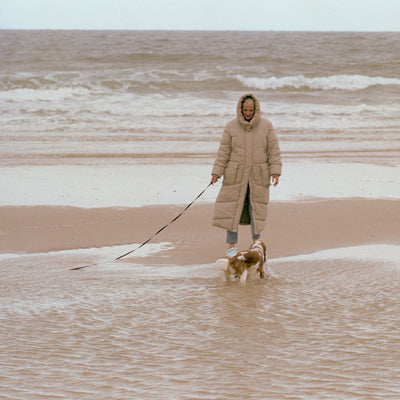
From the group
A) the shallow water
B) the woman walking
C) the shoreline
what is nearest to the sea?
the shallow water

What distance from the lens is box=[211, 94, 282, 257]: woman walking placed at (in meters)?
5.29

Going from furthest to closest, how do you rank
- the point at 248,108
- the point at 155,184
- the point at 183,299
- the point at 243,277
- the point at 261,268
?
the point at 155,184 < the point at 248,108 < the point at 261,268 < the point at 243,277 < the point at 183,299

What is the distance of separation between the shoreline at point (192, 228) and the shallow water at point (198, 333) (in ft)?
2.63

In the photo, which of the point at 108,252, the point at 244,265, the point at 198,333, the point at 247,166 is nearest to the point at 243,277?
the point at 244,265

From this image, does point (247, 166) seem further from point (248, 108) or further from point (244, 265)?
point (244, 265)

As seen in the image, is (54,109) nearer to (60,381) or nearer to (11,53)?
(60,381)

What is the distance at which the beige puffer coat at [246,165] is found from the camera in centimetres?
529

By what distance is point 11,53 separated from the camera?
39.3 m

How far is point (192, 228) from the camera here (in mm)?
6871

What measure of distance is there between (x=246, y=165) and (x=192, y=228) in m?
1.73

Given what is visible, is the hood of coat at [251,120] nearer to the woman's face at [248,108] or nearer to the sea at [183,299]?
the woman's face at [248,108]

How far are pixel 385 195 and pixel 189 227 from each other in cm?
293

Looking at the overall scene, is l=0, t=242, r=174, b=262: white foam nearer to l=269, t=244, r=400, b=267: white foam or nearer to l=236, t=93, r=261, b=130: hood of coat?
l=269, t=244, r=400, b=267: white foam

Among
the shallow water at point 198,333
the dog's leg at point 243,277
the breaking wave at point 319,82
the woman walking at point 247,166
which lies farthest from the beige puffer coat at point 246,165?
the breaking wave at point 319,82
